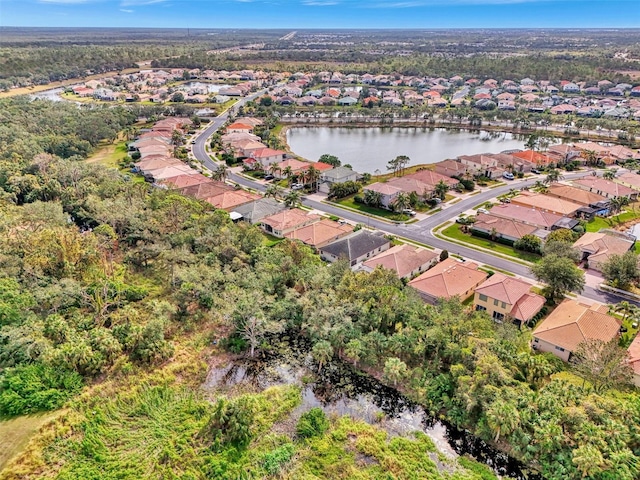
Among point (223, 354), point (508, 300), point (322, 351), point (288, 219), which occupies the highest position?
point (322, 351)

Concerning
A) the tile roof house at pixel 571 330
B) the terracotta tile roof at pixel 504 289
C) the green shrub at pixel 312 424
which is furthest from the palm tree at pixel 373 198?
the green shrub at pixel 312 424

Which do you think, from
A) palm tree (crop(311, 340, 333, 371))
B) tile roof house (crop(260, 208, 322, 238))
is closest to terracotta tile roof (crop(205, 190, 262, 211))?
tile roof house (crop(260, 208, 322, 238))

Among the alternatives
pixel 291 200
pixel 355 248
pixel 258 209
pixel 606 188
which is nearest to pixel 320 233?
pixel 355 248

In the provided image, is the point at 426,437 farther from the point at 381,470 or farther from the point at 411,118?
the point at 411,118

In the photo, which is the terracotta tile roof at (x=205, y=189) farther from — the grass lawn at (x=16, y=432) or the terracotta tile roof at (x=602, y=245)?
the terracotta tile roof at (x=602, y=245)

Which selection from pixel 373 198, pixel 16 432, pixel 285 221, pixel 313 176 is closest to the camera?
pixel 16 432

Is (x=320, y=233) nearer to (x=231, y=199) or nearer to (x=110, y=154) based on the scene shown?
(x=231, y=199)

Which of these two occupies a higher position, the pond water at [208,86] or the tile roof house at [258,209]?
the pond water at [208,86]

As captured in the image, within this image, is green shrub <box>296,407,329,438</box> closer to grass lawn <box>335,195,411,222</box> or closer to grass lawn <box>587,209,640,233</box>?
grass lawn <box>335,195,411,222</box>

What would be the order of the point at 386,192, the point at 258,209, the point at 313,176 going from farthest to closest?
1. the point at 313,176
2. the point at 386,192
3. the point at 258,209
